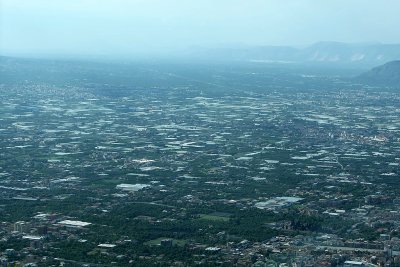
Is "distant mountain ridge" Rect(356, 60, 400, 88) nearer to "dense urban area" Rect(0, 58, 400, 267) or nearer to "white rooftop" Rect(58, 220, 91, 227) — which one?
"dense urban area" Rect(0, 58, 400, 267)

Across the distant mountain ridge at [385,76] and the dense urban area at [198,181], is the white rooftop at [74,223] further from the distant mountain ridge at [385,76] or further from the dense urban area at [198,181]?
the distant mountain ridge at [385,76]

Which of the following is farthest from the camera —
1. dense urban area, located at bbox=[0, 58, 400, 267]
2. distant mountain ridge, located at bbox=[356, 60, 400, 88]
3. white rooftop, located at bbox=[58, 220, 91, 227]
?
distant mountain ridge, located at bbox=[356, 60, 400, 88]

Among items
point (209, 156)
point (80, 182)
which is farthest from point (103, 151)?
point (80, 182)

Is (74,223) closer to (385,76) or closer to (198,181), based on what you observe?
(198,181)

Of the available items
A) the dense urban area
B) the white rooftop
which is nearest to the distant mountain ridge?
the dense urban area

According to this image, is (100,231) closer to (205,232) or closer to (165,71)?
(205,232)

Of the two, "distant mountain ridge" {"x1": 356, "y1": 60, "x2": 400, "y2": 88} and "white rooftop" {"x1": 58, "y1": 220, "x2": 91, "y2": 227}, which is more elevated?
"white rooftop" {"x1": 58, "y1": 220, "x2": 91, "y2": 227}

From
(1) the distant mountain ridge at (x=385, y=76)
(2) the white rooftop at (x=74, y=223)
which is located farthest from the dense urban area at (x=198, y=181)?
(1) the distant mountain ridge at (x=385, y=76)
